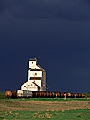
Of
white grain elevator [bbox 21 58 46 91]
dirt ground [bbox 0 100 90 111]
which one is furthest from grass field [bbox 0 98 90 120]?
white grain elevator [bbox 21 58 46 91]

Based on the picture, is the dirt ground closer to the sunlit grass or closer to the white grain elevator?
the sunlit grass

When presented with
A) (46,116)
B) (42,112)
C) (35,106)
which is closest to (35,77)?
(35,106)

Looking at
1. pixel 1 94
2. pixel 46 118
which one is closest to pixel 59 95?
pixel 1 94

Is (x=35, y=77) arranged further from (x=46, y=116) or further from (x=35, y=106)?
(x=46, y=116)

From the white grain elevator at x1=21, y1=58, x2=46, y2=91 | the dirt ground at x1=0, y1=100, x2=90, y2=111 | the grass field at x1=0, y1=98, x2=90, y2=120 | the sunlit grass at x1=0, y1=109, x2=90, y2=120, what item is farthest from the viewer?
the white grain elevator at x1=21, y1=58, x2=46, y2=91

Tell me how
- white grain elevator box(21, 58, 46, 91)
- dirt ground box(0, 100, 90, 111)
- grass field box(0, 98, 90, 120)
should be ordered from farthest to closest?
white grain elevator box(21, 58, 46, 91) → dirt ground box(0, 100, 90, 111) → grass field box(0, 98, 90, 120)

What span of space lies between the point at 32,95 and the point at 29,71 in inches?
1171

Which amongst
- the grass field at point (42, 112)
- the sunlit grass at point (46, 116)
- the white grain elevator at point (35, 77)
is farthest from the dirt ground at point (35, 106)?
the white grain elevator at point (35, 77)

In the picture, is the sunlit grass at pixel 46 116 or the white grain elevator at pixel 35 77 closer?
the sunlit grass at pixel 46 116

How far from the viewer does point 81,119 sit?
87.8 feet

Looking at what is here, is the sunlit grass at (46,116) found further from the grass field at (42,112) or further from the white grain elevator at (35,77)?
the white grain elevator at (35,77)

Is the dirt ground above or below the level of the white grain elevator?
below

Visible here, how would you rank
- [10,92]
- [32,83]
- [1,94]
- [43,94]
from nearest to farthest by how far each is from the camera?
[10,92] → [1,94] → [43,94] → [32,83]

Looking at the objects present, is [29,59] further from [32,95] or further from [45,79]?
[32,95]
